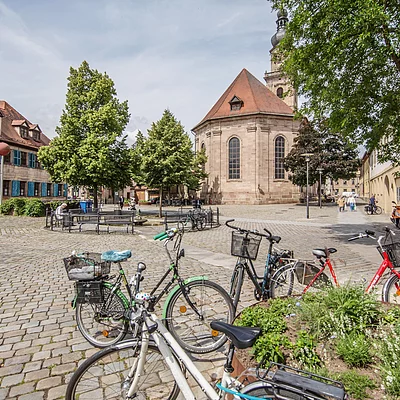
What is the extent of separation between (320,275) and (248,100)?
42.6 metres

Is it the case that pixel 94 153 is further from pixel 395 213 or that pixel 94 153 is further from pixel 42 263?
pixel 395 213

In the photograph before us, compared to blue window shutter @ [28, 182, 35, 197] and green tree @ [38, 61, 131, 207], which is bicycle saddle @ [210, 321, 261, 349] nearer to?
green tree @ [38, 61, 131, 207]

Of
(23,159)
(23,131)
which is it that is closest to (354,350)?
(23,159)

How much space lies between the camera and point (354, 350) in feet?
8.29

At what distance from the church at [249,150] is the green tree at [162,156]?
19.8 metres

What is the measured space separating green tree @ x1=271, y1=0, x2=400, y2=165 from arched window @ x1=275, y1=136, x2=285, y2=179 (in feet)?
105

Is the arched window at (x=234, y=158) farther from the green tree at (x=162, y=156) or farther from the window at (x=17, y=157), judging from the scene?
the window at (x=17, y=157)

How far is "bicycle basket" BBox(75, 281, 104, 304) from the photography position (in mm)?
3566

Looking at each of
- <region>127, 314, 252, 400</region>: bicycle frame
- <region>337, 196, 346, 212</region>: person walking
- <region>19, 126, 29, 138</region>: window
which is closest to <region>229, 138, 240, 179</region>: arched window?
<region>337, 196, 346, 212</region>: person walking

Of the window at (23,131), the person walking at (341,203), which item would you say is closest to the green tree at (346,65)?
the person walking at (341,203)

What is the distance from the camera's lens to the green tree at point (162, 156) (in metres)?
22.0

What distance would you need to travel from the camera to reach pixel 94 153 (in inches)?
859

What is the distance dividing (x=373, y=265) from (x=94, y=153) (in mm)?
18417

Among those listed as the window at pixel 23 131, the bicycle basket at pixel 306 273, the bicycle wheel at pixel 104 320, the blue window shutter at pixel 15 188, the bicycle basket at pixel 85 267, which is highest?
the window at pixel 23 131
